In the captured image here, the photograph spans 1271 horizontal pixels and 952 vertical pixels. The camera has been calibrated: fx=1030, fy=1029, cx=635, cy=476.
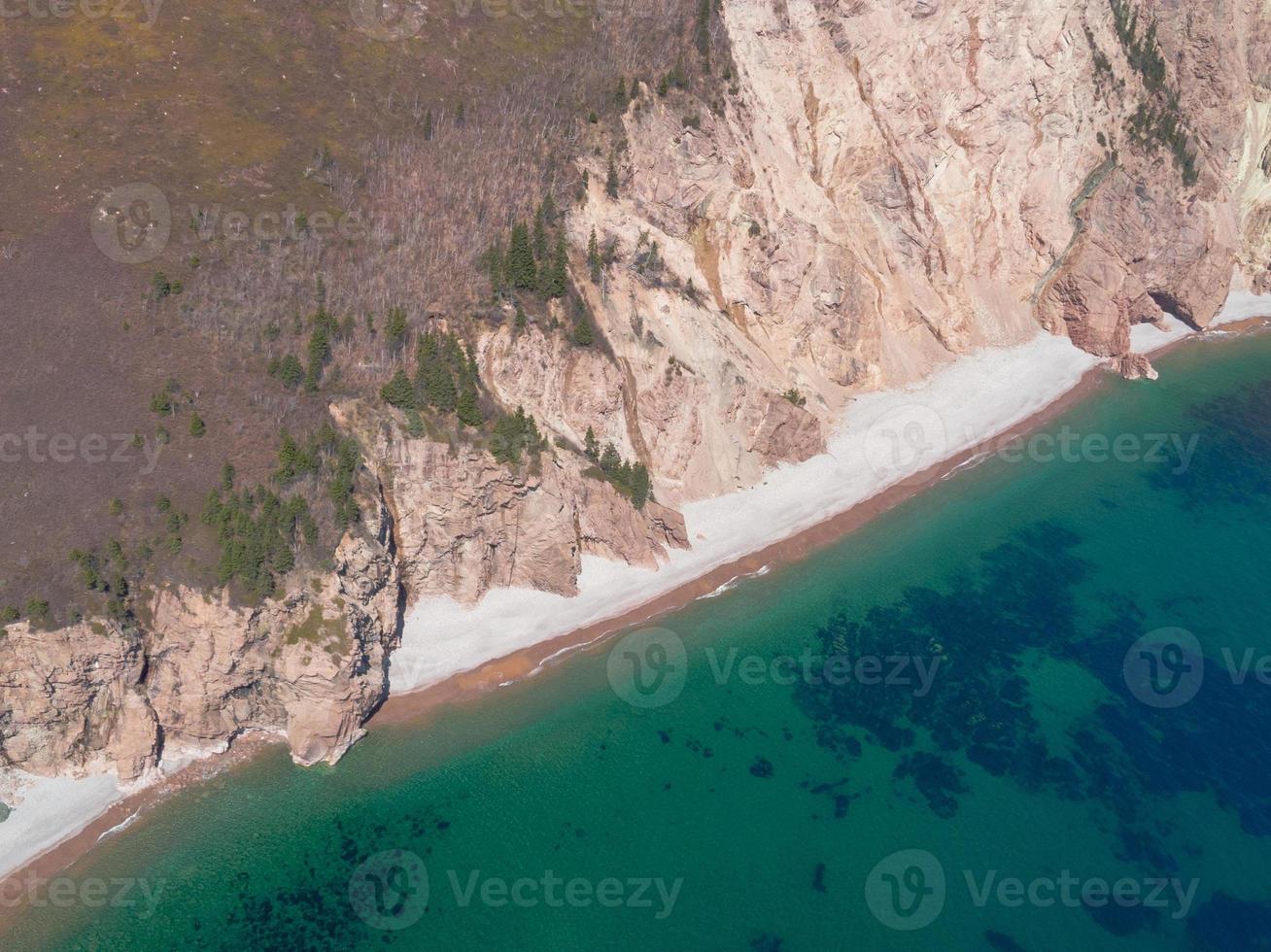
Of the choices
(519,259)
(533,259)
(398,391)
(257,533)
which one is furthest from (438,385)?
(257,533)

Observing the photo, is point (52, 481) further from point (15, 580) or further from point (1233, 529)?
point (1233, 529)

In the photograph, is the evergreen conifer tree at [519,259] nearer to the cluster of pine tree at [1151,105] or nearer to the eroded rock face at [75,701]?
the eroded rock face at [75,701]

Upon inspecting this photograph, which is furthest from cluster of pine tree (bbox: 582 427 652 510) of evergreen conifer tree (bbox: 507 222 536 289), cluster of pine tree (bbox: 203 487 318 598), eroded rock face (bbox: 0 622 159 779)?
eroded rock face (bbox: 0 622 159 779)

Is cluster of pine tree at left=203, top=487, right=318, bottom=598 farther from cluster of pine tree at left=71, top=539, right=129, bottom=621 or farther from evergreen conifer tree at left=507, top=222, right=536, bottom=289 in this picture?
evergreen conifer tree at left=507, top=222, right=536, bottom=289

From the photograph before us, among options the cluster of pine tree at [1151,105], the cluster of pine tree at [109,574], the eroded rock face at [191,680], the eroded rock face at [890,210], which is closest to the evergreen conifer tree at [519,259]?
the eroded rock face at [890,210]

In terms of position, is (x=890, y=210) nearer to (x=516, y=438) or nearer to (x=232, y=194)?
(x=516, y=438)

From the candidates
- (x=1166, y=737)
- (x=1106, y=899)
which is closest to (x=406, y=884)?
(x=1106, y=899)
